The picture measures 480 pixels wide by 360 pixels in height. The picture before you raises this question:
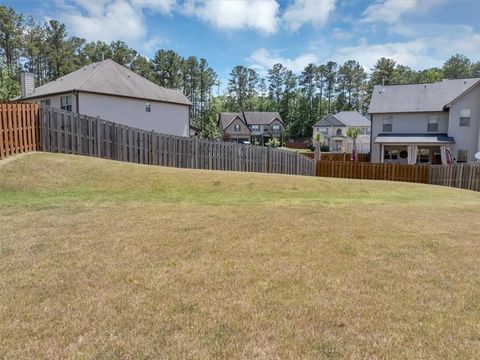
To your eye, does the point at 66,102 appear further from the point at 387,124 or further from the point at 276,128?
the point at 276,128

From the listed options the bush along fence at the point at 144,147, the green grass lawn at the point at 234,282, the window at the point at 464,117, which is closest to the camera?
the green grass lawn at the point at 234,282

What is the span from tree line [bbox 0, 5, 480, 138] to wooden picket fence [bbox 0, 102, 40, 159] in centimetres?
2339

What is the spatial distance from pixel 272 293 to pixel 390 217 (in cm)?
530

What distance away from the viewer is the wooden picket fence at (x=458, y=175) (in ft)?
65.8

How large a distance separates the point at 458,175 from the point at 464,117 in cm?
1265

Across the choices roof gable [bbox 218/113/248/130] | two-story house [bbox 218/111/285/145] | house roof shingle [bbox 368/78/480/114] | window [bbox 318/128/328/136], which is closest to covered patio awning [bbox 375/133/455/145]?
house roof shingle [bbox 368/78/480/114]

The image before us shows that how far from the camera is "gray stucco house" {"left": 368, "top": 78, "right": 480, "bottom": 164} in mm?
30453

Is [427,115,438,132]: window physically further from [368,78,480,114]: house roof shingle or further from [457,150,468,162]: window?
[457,150,468,162]: window

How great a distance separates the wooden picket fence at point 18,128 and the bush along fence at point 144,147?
0.35 m

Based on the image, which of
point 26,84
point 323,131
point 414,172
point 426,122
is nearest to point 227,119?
point 323,131

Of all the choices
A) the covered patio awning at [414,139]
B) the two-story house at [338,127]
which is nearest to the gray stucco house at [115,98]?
the covered patio awning at [414,139]

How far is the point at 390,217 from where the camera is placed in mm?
8430

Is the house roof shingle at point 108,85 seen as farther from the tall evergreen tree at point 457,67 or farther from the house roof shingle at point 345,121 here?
the tall evergreen tree at point 457,67

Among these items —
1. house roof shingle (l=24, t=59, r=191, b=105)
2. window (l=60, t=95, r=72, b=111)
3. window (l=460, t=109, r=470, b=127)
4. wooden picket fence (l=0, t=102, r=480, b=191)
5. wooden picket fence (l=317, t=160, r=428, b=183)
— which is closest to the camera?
wooden picket fence (l=0, t=102, r=480, b=191)
